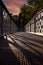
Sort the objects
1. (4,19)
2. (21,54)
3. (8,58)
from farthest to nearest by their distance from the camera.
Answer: (4,19) < (21,54) < (8,58)

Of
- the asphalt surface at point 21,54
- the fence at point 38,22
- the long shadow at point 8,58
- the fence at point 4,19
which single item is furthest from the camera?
the fence at point 38,22

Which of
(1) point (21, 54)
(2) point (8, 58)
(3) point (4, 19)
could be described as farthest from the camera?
(3) point (4, 19)

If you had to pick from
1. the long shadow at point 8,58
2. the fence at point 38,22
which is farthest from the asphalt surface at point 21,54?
the fence at point 38,22

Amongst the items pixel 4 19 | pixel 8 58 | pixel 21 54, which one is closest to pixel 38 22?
pixel 4 19

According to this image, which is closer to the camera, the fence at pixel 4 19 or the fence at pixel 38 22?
the fence at pixel 4 19

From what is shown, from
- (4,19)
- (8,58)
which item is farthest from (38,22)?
(8,58)

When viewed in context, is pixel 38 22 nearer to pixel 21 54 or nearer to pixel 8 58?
pixel 21 54

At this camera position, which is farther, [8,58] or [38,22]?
[38,22]

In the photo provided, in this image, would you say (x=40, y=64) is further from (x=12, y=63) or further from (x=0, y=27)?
(x=0, y=27)

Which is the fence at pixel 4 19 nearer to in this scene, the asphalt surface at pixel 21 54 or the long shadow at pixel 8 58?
the asphalt surface at pixel 21 54

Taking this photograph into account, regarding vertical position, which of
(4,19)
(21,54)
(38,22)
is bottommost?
(21,54)

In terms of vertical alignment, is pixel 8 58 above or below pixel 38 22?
below

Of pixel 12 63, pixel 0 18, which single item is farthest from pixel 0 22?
pixel 12 63

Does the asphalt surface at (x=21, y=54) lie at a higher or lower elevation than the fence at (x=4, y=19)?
lower
